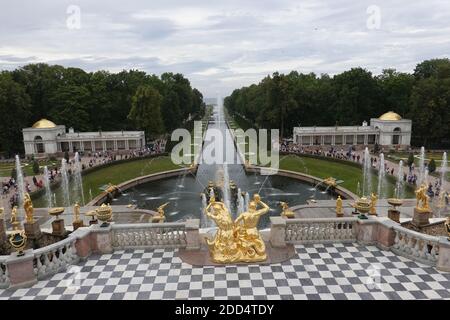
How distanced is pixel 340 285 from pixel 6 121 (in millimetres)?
64052

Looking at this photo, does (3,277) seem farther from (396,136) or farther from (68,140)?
(396,136)

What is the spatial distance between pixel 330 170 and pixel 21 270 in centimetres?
4132

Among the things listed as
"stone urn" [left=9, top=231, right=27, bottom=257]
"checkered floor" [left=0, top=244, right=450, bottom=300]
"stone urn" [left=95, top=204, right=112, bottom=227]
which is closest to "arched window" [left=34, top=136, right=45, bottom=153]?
"stone urn" [left=95, top=204, right=112, bottom=227]

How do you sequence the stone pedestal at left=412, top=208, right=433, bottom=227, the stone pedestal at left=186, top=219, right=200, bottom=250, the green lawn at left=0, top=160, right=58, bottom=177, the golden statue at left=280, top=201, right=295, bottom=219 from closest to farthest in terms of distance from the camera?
the stone pedestal at left=186, top=219, right=200, bottom=250 < the stone pedestal at left=412, top=208, right=433, bottom=227 < the golden statue at left=280, top=201, right=295, bottom=219 < the green lawn at left=0, top=160, right=58, bottom=177

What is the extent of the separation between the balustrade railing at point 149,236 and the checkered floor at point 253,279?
0.77m

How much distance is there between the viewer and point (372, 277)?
13.0 m

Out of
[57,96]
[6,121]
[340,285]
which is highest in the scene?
[57,96]

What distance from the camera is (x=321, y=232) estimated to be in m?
16.1

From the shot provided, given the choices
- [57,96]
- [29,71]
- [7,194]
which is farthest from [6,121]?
[7,194]

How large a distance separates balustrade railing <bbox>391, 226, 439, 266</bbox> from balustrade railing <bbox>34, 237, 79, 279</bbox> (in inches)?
491

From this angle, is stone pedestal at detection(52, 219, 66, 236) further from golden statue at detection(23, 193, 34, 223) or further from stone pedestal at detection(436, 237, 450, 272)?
stone pedestal at detection(436, 237, 450, 272)

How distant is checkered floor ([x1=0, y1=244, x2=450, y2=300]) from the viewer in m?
12.0

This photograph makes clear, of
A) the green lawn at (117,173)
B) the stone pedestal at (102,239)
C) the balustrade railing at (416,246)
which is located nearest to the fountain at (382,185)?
the balustrade railing at (416,246)
